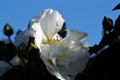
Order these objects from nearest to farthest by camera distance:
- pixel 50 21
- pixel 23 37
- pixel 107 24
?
pixel 23 37 < pixel 50 21 < pixel 107 24

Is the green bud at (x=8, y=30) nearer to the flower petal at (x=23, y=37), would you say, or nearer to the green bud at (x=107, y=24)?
the flower petal at (x=23, y=37)

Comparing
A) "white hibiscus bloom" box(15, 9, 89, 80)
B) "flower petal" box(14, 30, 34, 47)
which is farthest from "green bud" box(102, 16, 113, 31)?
"flower petal" box(14, 30, 34, 47)

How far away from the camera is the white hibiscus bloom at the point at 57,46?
1.92 m

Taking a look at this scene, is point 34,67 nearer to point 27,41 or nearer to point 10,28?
point 27,41

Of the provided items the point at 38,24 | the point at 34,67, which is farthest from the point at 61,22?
the point at 34,67

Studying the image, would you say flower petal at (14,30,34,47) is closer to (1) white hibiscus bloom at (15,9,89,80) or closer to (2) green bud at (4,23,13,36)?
(1) white hibiscus bloom at (15,9,89,80)

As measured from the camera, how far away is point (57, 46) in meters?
1.96

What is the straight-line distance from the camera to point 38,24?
196 cm

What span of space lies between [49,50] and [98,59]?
304mm

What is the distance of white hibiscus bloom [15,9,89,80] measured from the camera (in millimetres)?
1915

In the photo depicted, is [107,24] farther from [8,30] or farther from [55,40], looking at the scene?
[8,30]

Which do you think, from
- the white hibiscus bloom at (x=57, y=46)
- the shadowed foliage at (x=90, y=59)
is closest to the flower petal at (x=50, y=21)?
the white hibiscus bloom at (x=57, y=46)

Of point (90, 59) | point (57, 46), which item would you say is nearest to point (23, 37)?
point (57, 46)

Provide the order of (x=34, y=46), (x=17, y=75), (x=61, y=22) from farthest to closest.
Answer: (x=61, y=22) → (x=17, y=75) → (x=34, y=46)
